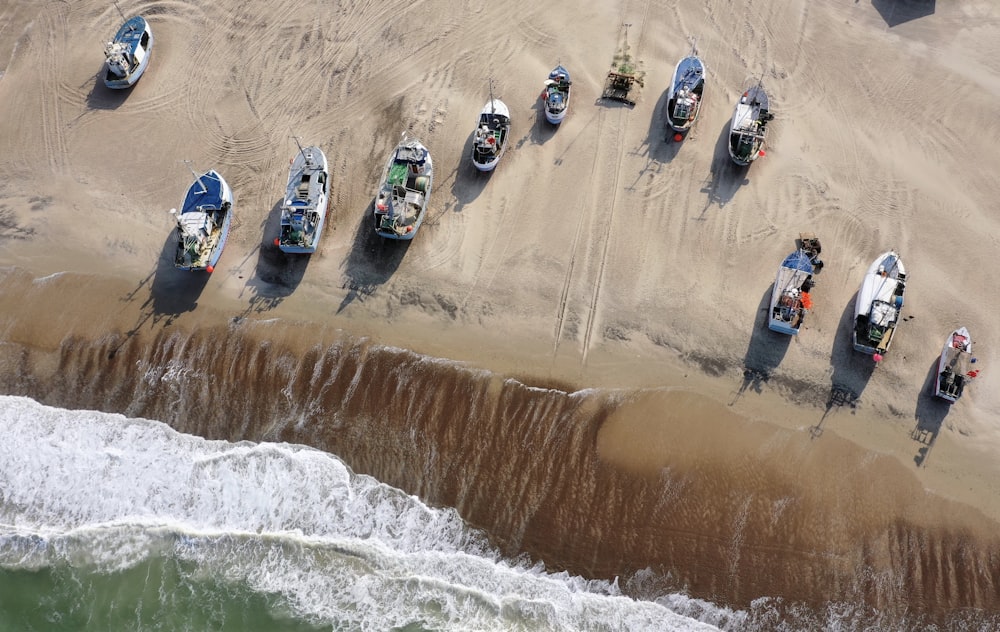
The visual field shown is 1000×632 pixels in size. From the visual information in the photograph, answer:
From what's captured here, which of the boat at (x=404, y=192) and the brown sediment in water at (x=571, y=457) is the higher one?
the boat at (x=404, y=192)

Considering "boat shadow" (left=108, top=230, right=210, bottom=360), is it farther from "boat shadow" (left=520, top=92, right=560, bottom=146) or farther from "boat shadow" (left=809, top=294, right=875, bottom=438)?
"boat shadow" (left=809, top=294, right=875, bottom=438)

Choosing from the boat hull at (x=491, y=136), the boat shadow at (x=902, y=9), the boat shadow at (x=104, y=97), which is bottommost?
the boat shadow at (x=104, y=97)

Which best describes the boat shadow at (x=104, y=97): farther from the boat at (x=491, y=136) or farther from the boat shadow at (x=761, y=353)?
the boat shadow at (x=761, y=353)

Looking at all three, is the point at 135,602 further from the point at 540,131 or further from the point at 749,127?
Result: the point at 749,127

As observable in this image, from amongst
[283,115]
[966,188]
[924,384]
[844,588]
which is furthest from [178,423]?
[966,188]

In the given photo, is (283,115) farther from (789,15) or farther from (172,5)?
(789,15)

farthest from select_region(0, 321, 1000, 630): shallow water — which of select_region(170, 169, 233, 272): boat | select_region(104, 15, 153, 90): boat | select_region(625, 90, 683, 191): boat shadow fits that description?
select_region(104, 15, 153, 90): boat

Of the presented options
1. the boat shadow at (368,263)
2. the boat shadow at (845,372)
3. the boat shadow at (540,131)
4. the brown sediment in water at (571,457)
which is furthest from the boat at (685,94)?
the boat shadow at (368,263)
